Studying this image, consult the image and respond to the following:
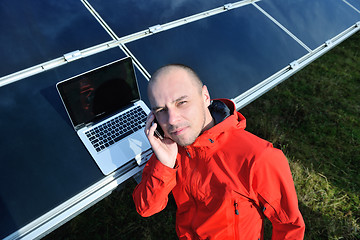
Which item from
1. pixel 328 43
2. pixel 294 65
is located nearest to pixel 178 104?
pixel 294 65

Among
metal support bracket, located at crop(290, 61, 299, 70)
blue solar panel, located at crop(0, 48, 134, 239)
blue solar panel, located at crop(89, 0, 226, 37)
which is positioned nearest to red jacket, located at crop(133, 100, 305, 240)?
blue solar panel, located at crop(0, 48, 134, 239)

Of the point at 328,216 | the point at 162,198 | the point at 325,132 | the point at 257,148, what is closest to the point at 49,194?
the point at 162,198

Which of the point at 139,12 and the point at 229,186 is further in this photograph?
the point at 139,12

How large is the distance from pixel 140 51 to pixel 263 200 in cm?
182

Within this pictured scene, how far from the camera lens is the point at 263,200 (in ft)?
5.54

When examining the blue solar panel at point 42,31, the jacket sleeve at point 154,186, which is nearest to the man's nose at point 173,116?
the jacket sleeve at point 154,186

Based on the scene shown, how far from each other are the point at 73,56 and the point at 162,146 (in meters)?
1.28

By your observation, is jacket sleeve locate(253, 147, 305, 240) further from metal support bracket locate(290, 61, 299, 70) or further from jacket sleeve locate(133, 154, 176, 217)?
metal support bracket locate(290, 61, 299, 70)

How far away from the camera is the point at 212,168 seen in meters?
1.74

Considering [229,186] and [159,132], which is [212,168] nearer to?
[229,186]

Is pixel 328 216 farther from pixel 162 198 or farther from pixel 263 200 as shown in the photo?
pixel 162 198

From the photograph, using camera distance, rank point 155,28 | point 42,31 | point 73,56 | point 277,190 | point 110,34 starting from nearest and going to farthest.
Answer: point 277,190, point 73,56, point 42,31, point 110,34, point 155,28

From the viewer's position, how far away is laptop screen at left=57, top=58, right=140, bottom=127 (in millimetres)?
1789

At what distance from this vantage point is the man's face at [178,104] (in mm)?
1637
